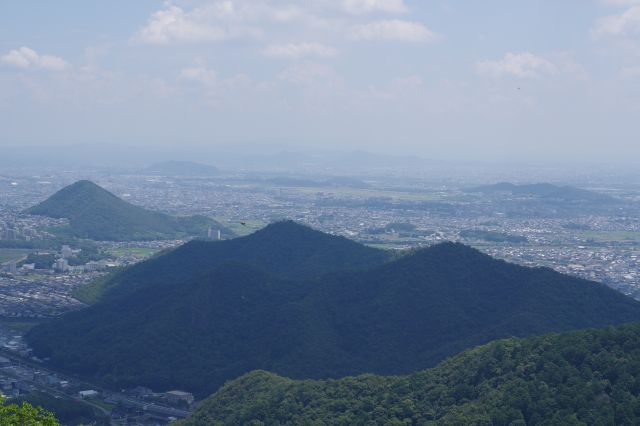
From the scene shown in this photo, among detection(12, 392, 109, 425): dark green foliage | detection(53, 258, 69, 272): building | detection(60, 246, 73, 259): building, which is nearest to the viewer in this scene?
detection(12, 392, 109, 425): dark green foliage

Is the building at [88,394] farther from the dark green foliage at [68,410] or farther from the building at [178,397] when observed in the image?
the building at [178,397]

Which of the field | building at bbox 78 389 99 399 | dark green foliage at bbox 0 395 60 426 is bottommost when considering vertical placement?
building at bbox 78 389 99 399

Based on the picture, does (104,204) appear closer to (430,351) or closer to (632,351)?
(430,351)

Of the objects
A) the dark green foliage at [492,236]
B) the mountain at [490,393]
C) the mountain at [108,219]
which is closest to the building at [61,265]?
the mountain at [108,219]

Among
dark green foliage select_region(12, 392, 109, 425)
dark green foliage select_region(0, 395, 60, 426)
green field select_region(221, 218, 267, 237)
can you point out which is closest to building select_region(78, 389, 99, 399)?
dark green foliage select_region(12, 392, 109, 425)

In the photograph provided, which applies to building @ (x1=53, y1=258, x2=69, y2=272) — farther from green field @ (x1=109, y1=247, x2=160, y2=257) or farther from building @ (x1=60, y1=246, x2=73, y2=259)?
green field @ (x1=109, y1=247, x2=160, y2=257)

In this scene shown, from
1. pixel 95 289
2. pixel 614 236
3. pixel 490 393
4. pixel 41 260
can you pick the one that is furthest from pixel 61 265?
pixel 614 236

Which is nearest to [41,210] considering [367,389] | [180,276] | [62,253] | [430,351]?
[62,253]
